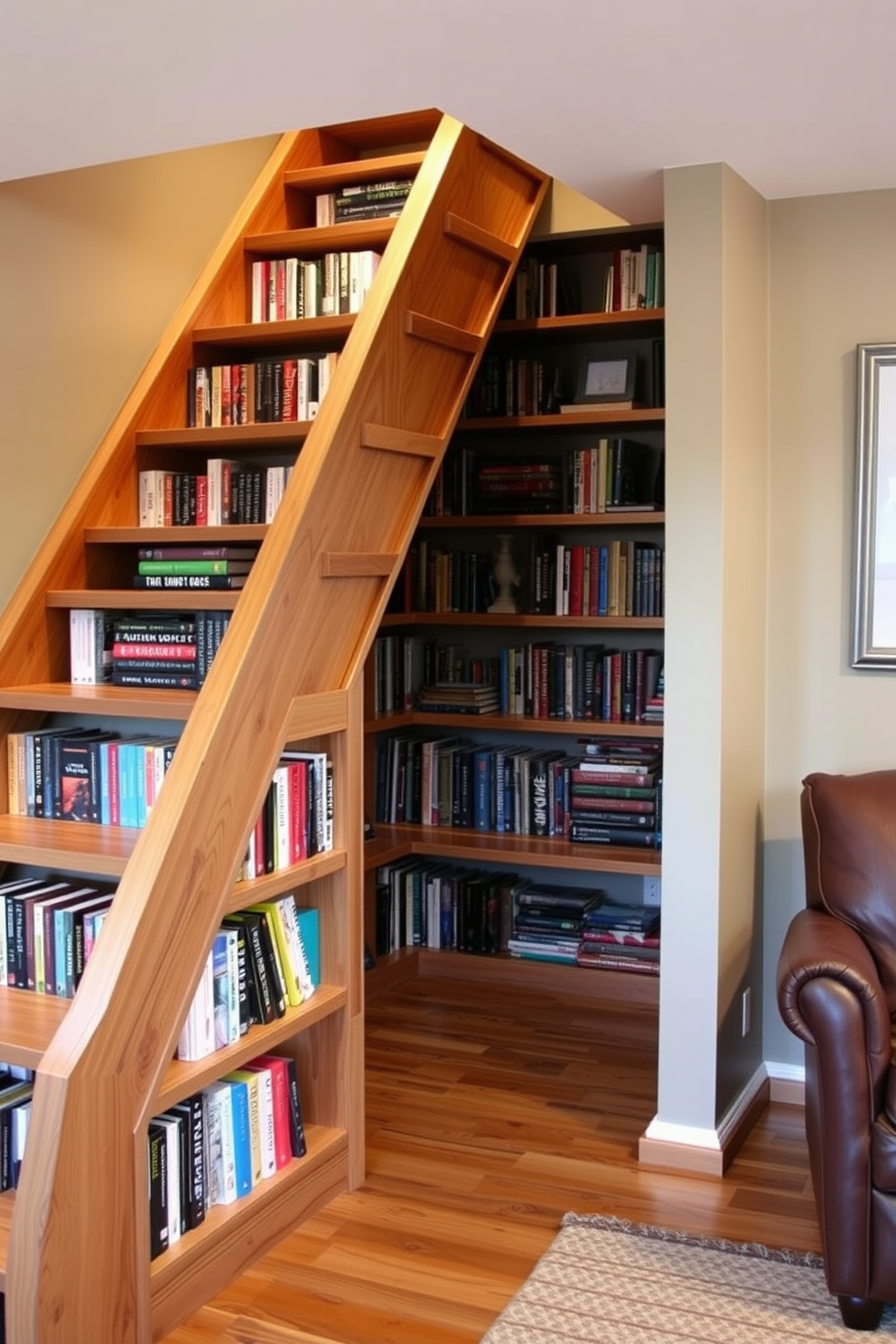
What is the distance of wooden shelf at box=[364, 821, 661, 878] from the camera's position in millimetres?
4102

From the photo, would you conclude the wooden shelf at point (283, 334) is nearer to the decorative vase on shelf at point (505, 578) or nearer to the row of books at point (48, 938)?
the decorative vase on shelf at point (505, 578)

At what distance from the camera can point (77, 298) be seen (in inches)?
134

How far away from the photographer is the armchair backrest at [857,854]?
2.88 m

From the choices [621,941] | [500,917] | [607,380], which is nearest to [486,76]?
[607,380]

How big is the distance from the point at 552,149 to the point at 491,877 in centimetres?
255

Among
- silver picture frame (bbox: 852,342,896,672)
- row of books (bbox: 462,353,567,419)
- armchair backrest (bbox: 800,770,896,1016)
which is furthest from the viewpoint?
row of books (bbox: 462,353,567,419)

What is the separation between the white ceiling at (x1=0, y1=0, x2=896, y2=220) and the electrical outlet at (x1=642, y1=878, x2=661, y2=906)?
2342 millimetres

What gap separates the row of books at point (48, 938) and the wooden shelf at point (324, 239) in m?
1.93

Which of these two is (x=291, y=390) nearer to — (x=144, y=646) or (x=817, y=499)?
(x=144, y=646)

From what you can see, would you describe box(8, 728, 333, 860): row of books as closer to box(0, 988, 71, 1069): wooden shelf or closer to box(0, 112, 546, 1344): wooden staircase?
box(0, 112, 546, 1344): wooden staircase

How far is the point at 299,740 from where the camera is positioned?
116 inches

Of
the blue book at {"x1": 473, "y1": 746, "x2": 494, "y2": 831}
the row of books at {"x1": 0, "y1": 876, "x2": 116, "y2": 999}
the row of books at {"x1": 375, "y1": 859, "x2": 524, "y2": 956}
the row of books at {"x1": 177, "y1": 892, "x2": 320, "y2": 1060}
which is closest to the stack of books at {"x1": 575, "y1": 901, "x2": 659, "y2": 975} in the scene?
the row of books at {"x1": 375, "y1": 859, "x2": 524, "y2": 956}

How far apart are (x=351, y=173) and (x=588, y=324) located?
34.0 inches

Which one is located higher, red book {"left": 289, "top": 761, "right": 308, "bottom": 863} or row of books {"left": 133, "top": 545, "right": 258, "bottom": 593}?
row of books {"left": 133, "top": 545, "right": 258, "bottom": 593}
